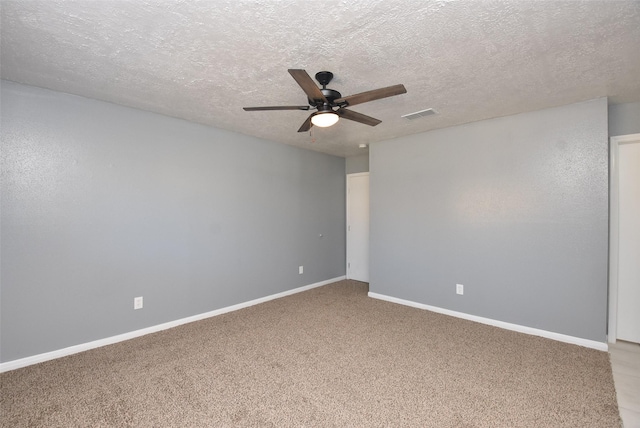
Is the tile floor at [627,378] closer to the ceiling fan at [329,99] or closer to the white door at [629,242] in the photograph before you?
the white door at [629,242]

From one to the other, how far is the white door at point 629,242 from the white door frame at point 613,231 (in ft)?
0.12

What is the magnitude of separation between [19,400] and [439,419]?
2851 mm

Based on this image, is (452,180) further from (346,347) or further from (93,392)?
(93,392)

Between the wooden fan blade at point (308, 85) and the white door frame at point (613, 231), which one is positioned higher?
the wooden fan blade at point (308, 85)

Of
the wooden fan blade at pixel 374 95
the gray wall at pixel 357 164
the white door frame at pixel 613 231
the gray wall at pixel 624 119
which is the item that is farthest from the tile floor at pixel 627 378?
the gray wall at pixel 357 164

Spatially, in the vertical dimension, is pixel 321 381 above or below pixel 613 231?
below

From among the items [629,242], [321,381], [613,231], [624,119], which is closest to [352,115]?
[321,381]

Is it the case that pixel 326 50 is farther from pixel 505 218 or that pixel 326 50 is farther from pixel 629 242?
pixel 629 242

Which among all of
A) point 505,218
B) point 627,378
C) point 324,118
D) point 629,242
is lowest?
point 627,378

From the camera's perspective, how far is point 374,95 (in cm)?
205

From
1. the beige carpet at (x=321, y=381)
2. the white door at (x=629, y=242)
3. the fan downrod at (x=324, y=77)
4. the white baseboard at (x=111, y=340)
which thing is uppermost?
the fan downrod at (x=324, y=77)

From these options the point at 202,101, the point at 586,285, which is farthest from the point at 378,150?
the point at 586,285

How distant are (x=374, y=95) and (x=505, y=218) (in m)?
2.37

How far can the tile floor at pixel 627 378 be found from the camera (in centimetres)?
194
